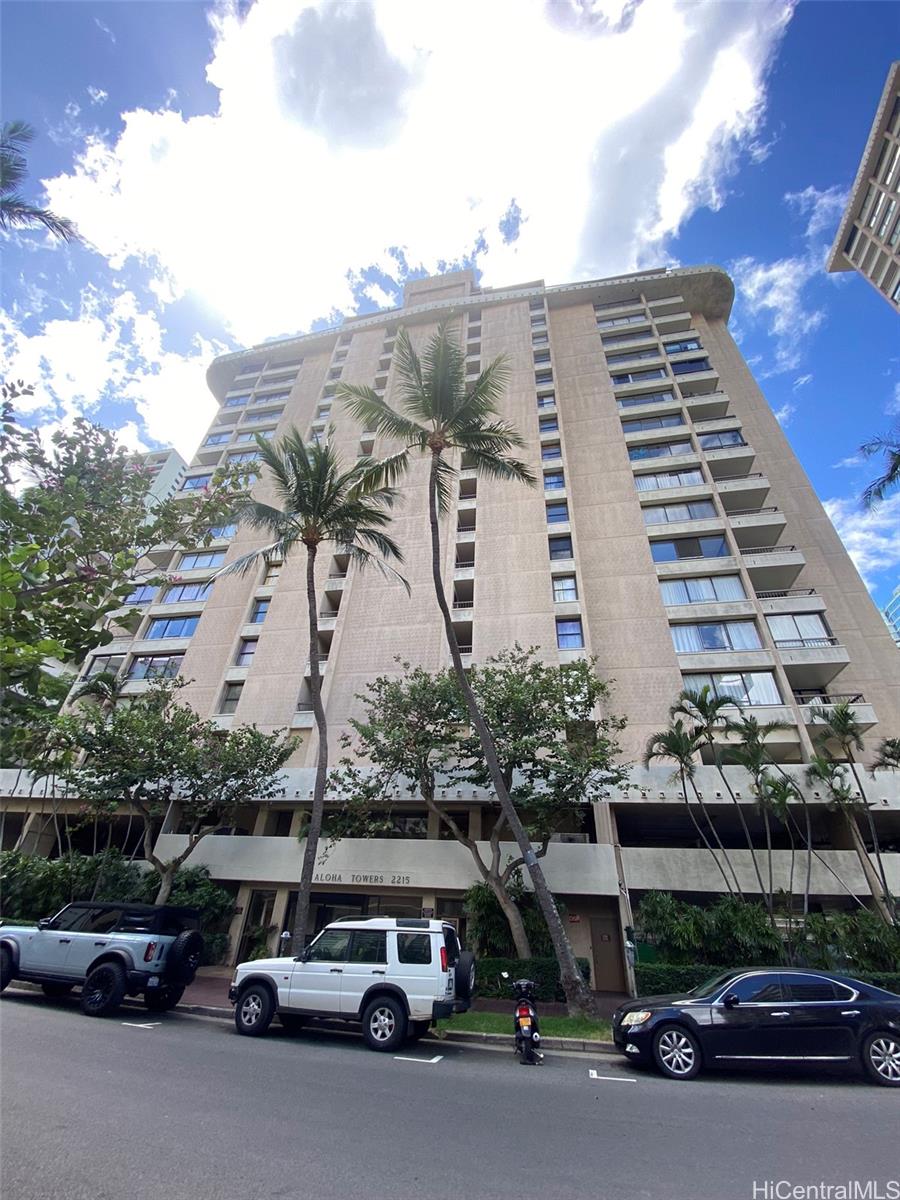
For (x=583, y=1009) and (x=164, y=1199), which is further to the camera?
(x=583, y=1009)

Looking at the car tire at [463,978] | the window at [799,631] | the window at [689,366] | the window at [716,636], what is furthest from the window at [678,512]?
the car tire at [463,978]

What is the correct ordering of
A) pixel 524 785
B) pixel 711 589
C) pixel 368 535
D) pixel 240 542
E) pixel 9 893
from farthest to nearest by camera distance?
1. pixel 240 542
2. pixel 711 589
3. pixel 9 893
4. pixel 368 535
5. pixel 524 785

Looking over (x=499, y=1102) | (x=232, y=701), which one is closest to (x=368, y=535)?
(x=232, y=701)

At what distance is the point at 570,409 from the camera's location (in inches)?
1299

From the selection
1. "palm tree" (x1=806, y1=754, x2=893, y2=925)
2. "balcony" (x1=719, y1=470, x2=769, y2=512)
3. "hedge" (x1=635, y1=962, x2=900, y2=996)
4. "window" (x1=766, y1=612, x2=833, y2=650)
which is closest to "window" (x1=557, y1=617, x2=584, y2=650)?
"window" (x1=766, y1=612, x2=833, y2=650)

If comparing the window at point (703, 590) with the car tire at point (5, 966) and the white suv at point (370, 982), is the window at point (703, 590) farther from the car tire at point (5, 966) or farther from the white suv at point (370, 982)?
the car tire at point (5, 966)

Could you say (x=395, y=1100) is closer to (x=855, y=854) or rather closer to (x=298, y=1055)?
(x=298, y=1055)

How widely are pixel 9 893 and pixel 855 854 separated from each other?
29.0 metres

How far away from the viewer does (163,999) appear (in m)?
11.1

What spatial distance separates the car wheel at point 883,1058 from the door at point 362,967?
7.22 meters

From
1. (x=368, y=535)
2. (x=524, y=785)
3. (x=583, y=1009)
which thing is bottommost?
(x=583, y=1009)

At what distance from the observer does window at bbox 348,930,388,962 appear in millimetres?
9219

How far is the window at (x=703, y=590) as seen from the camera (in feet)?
76.5

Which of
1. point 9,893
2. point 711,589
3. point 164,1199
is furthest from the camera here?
point 711,589
